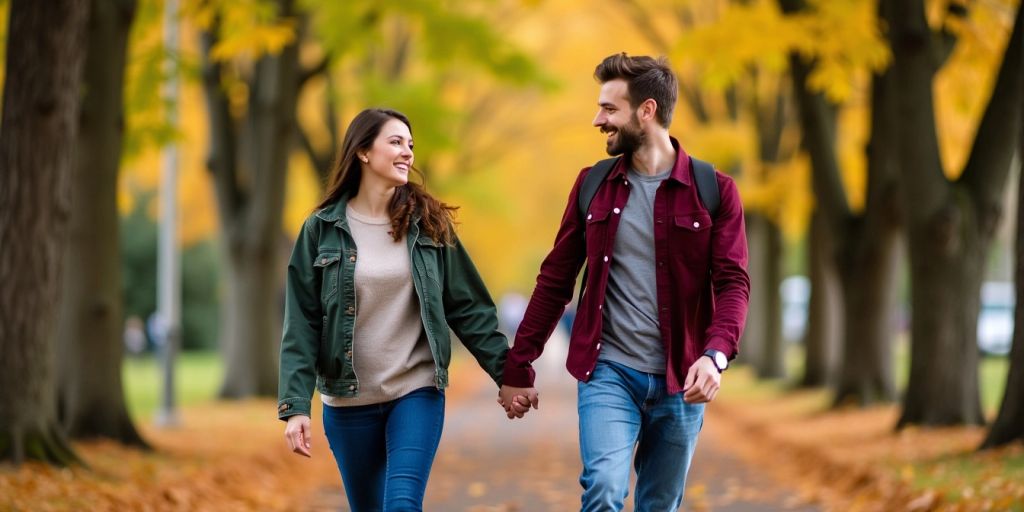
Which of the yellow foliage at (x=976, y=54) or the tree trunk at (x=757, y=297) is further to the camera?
the tree trunk at (x=757, y=297)

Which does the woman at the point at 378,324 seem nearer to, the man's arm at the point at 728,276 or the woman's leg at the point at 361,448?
the woman's leg at the point at 361,448

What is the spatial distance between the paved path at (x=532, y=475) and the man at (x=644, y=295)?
472cm

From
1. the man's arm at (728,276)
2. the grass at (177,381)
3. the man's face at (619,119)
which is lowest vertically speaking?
the grass at (177,381)

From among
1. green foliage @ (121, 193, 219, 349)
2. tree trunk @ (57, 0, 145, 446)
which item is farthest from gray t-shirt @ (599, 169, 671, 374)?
green foliage @ (121, 193, 219, 349)

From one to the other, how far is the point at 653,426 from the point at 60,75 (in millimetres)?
5707

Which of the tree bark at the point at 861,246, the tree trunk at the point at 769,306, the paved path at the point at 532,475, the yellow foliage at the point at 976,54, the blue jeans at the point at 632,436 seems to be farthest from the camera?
the tree trunk at the point at 769,306

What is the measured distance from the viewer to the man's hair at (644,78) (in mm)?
5188

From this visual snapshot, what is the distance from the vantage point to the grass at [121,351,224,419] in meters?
22.1

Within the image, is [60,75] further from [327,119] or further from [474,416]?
[327,119]

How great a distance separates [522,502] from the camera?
10.3 metres

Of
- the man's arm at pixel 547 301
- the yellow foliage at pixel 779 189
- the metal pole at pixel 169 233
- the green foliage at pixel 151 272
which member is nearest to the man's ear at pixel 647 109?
the man's arm at pixel 547 301

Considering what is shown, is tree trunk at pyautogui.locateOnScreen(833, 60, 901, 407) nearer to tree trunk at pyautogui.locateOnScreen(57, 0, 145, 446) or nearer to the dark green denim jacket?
tree trunk at pyautogui.locateOnScreen(57, 0, 145, 446)

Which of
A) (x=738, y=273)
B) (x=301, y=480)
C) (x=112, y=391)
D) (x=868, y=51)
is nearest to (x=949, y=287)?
(x=868, y=51)

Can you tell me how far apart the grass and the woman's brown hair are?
7.91m
